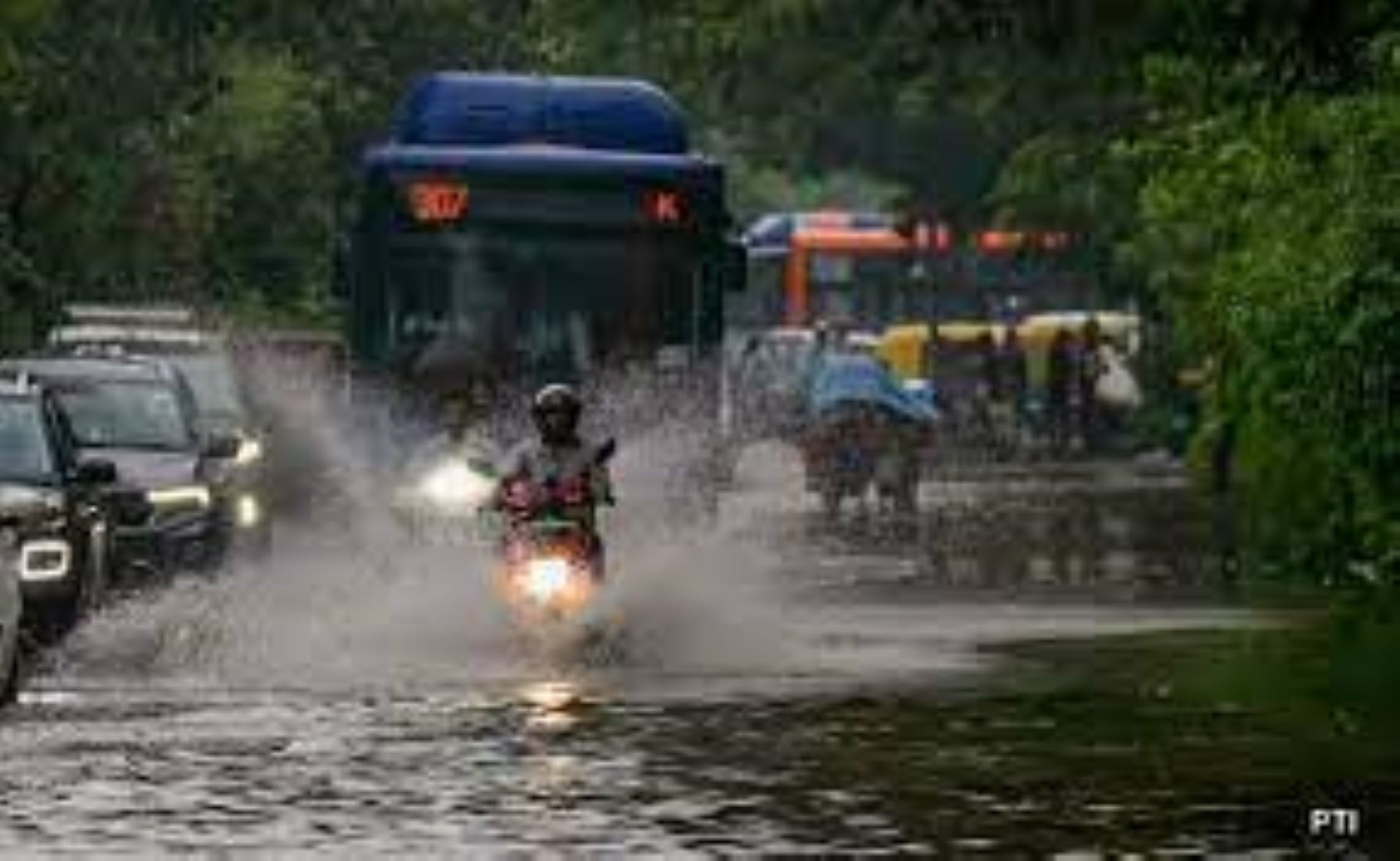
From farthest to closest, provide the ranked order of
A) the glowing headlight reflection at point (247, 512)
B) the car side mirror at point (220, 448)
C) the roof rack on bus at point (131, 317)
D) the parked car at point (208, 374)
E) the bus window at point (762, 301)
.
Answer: the bus window at point (762, 301), the roof rack on bus at point (131, 317), the parked car at point (208, 374), the glowing headlight reflection at point (247, 512), the car side mirror at point (220, 448)

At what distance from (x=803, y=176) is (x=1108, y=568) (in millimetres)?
60783

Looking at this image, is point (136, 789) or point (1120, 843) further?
point (136, 789)

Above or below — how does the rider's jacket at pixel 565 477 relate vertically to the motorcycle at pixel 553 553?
above

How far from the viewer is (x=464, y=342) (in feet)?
108

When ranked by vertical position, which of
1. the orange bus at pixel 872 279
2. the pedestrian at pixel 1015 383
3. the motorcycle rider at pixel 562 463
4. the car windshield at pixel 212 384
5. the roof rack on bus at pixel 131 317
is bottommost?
the pedestrian at pixel 1015 383

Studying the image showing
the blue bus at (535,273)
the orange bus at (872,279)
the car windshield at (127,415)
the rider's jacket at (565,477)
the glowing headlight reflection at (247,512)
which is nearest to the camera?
the rider's jacket at (565,477)

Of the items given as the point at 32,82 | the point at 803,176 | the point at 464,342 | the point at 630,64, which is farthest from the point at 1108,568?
the point at 803,176

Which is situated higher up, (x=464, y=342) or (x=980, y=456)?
(x=464, y=342)

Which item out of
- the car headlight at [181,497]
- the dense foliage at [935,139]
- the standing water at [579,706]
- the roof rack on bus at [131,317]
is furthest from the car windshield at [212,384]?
the car headlight at [181,497]

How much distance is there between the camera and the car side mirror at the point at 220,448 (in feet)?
92.8

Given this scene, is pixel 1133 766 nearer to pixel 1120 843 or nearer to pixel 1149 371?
pixel 1120 843

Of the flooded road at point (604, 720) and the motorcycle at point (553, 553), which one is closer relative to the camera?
the flooded road at point (604, 720)

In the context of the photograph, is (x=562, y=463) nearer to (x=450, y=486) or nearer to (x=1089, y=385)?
(x=450, y=486)

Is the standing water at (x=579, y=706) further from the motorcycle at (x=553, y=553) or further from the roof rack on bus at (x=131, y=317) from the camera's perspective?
the roof rack on bus at (x=131, y=317)
